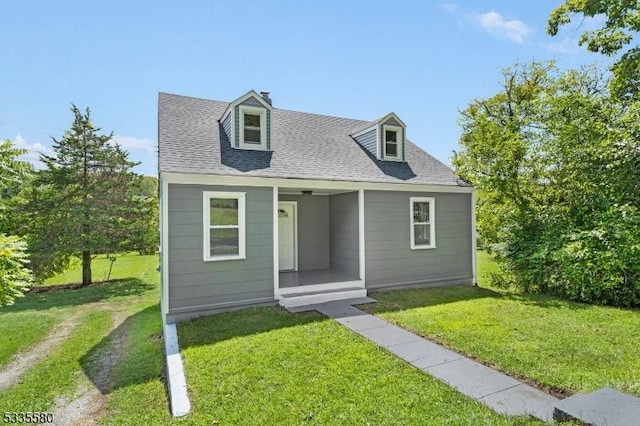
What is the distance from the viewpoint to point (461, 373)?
4348mm

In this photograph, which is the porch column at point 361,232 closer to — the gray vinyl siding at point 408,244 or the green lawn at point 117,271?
the gray vinyl siding at point 408,244

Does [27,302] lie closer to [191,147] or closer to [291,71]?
[191,147]

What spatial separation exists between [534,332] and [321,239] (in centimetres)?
657

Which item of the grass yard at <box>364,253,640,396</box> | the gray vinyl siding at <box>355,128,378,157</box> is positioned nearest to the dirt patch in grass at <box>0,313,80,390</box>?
the grass yard at <box>364,253,640,396</box>

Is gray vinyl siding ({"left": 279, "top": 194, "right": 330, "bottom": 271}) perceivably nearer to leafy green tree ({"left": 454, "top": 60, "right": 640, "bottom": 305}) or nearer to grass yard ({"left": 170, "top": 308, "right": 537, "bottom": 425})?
grass yard ({"left": 170, "top": 308, "right": 537, "bottom": 425})

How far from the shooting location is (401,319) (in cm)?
674

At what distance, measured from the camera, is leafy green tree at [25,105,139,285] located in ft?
43.0

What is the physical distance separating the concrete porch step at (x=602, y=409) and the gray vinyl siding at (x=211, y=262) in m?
5.96

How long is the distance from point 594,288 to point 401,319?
5303 millimetres

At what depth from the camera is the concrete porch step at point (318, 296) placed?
25.6 ft

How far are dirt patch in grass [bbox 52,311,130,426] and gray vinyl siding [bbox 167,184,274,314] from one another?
133cm

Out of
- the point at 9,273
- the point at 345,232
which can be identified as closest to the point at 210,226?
the point at 9,273

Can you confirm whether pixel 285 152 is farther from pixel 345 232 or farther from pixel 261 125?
pixel 345 232

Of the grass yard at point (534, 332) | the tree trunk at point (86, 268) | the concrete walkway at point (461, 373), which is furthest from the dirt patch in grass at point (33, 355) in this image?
the tree trunk at point (86, 268)
